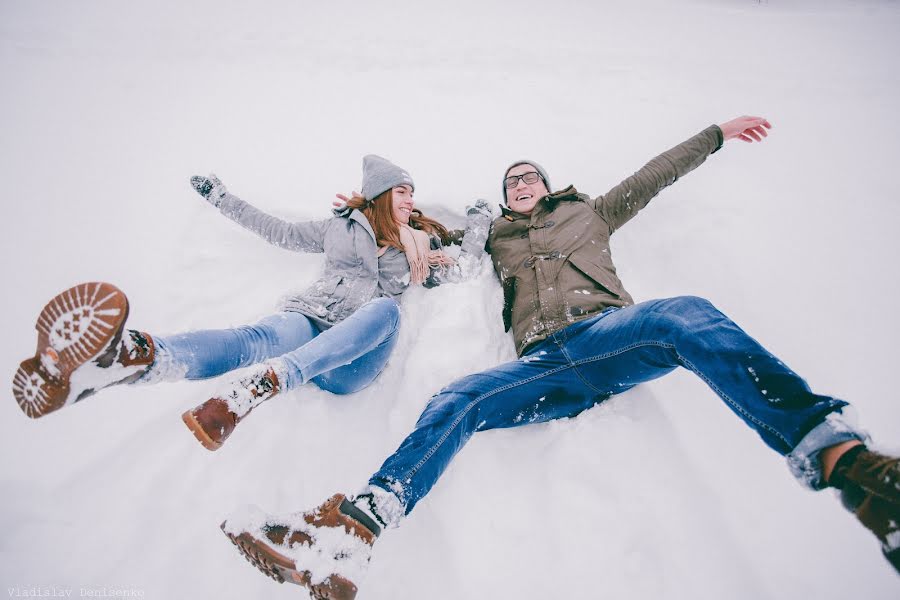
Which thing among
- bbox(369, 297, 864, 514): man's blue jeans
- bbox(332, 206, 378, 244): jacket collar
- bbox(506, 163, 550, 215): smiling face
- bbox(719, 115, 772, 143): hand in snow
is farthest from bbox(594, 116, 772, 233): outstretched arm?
bbox(332, 206, 378, 244): jacket collar

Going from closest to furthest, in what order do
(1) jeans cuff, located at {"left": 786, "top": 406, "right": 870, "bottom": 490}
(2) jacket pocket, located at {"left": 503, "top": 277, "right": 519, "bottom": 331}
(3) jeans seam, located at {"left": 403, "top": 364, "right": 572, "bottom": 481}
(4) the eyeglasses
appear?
(1) jeans cuff, located at {"left": 786, "top": 406, "right": 870, "bottom": 490}, (3) jeans seam, located at {"left": 403, "top": 364, "right": 572, "bottom": 481}, (2) jacket pocket, located at {"left": 503, "top": 277, "right": 519, "bottom": 331}, (4) the eyeglasses

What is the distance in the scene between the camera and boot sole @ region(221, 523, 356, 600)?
1.03 meters

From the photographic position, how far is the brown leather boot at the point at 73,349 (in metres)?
1.07

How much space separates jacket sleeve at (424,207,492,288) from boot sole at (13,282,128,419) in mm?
1575

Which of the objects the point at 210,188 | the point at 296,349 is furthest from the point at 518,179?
the point at 210,188

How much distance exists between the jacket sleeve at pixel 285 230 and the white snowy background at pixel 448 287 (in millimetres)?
329

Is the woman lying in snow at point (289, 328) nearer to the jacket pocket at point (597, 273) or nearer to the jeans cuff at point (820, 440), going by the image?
the jacket pocket at point (597, 273)

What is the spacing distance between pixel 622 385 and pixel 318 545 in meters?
1.40

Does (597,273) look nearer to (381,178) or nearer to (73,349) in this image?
(381,178)

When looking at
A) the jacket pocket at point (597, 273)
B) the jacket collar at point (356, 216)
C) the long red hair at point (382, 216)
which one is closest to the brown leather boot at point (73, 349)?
the jacket collar at point (356, 216)

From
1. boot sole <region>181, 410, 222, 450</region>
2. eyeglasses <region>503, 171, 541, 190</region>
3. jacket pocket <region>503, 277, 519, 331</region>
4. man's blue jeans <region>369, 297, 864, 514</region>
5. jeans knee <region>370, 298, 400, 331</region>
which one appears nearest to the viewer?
man's blue jeans <region>369, 297, 864, 514</region>

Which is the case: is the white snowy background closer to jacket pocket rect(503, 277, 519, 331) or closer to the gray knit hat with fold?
jacket pocket rect(503, 277, 519, 331)

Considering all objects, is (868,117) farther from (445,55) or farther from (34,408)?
(34,408)

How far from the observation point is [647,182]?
2.23 meters
